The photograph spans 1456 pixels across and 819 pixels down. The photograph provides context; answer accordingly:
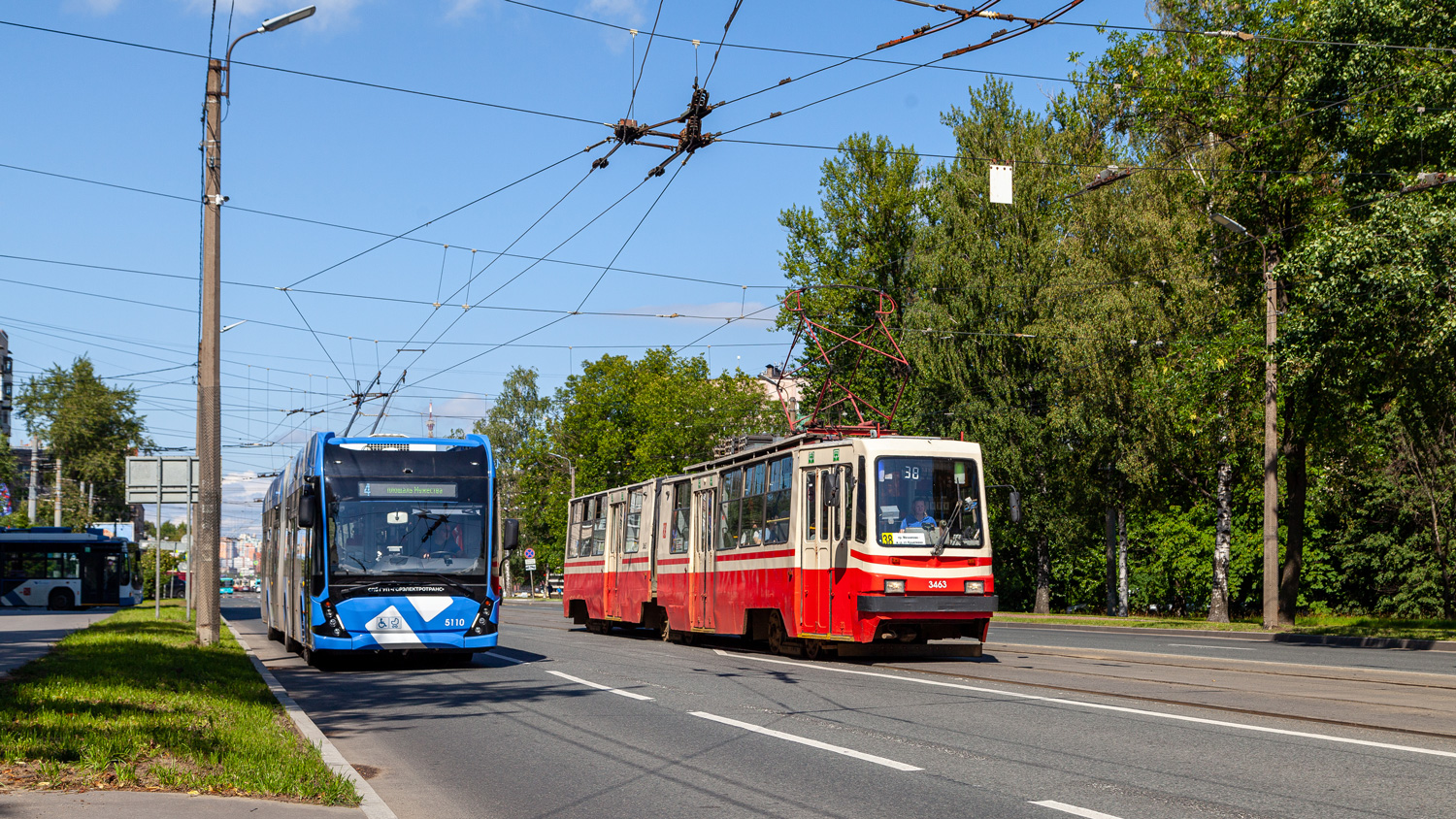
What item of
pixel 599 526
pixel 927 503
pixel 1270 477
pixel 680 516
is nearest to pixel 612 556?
pixel 599 526

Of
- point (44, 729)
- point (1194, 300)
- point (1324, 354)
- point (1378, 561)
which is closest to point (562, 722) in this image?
point (44, 729)

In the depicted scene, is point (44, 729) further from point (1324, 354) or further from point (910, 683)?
point (1324, 354)

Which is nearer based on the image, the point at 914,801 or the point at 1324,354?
the point at 914,801

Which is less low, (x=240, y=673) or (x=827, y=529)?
(x=827, y=529)

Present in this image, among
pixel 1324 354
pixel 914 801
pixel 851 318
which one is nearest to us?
pixel 914 801

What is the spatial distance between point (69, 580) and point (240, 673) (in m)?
37.9

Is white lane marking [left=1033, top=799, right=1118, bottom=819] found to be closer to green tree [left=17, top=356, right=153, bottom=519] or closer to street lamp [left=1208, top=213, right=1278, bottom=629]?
street lamp [left=1208, top=213, right=1278, bottom=629]

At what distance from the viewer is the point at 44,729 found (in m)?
8.76

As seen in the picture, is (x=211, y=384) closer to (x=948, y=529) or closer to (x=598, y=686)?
(x=598, y=686)

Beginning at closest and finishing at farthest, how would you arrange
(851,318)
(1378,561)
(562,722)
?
(562,722)
(1378,561)
(851,318)

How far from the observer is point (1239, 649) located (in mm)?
21828

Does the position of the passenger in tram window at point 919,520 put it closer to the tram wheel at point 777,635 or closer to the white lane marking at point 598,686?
the tram wheel at point 777,635

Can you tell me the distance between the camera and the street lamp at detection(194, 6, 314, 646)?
18.5 m

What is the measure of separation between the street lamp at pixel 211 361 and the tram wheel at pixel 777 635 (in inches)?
310
